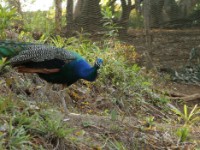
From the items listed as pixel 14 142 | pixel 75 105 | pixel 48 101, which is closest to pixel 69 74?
pixel 48 101

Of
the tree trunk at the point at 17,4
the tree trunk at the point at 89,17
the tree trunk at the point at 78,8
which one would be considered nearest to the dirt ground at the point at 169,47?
the tree trunk at the point at 89,17

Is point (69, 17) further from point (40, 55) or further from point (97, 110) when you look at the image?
point (40, 55)

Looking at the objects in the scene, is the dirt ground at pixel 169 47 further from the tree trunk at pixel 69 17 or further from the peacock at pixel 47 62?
the peacock at pixel 47 62

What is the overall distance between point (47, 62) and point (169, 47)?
203 inches

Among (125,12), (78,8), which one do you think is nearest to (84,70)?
(78,8)

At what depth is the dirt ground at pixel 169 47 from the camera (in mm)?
9102

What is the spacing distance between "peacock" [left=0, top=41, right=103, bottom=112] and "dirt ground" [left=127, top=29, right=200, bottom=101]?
425 cm

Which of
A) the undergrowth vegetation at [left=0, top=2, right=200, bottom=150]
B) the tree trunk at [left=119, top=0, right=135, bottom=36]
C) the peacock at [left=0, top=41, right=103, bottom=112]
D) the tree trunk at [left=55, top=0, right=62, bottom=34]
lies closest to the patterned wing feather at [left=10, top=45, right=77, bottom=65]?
the peacock at [left=0, top=41, right=103, bottom=112]

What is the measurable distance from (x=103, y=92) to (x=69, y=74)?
1.88m

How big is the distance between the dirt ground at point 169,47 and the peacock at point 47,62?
425 centimetres

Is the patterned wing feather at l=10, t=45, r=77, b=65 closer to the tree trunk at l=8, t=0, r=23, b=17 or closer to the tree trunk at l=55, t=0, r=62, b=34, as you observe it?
the tree trunk at l=55, t=0, r=62, b=34

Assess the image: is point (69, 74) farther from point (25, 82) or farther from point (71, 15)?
point (71, 15)

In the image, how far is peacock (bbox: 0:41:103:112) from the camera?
466 cm

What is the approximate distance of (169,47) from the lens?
31.1 feet
